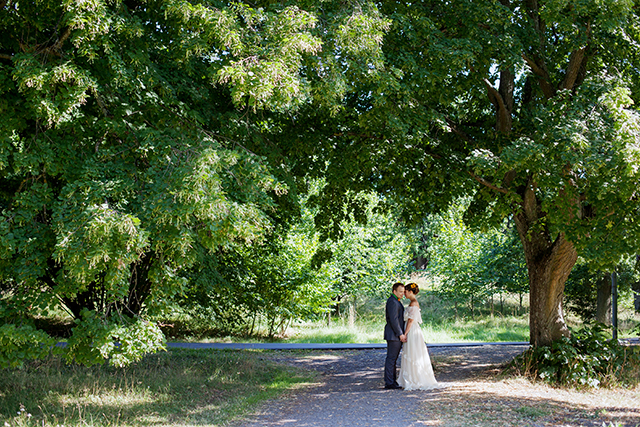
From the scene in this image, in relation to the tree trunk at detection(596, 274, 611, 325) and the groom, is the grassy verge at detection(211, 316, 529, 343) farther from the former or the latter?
the groom

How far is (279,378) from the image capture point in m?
10.9

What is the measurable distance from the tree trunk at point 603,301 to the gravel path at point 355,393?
734 centimetres

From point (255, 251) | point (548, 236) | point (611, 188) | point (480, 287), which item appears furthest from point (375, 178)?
point (480, 287)

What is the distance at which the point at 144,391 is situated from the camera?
895cm

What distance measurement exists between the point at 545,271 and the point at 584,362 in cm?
183

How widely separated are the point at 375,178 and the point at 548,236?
3.72 meters

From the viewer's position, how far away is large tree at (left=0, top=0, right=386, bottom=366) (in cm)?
514

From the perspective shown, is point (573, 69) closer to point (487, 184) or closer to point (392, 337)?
point (487, 184)

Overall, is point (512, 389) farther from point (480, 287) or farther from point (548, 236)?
point (480, 287)

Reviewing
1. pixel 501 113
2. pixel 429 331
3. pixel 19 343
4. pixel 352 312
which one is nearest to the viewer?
pixel 19 343

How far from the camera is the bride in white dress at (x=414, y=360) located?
9.29 metres

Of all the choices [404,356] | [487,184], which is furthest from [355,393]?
[487,184]

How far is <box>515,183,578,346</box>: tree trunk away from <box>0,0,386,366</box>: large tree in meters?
5.57

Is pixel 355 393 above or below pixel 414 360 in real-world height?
below
